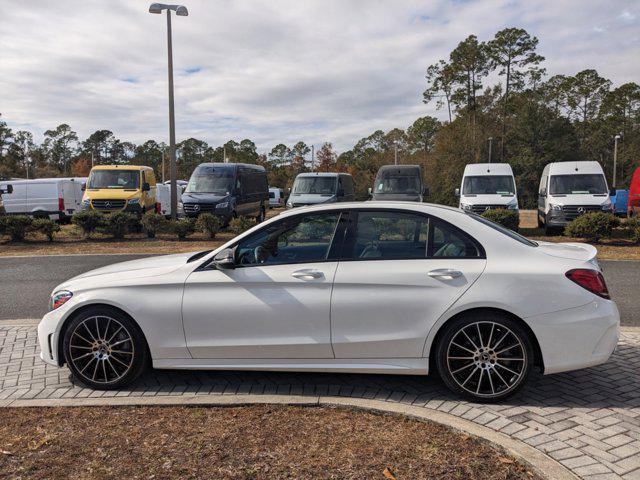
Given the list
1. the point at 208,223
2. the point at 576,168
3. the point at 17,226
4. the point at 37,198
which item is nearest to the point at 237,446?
the point at 208,223

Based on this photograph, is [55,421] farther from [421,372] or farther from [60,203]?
[60,203]

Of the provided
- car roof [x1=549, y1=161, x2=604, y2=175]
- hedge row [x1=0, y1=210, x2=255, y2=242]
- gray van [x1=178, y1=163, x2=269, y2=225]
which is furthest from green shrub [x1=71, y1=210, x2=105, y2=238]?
car roof [x1=549, y1=161, x2=604, y2=175]

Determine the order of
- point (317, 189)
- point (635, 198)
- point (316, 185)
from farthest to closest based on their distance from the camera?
point (316, 185) < point (317, 189) < point (635, 198)

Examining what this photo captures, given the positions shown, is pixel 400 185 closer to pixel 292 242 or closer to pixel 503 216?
pixel 503 216

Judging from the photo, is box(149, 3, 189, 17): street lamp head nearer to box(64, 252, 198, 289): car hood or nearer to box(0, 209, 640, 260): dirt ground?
box(0, 209, 640, 260): dirt ground

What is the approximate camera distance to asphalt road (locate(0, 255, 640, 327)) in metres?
7.68

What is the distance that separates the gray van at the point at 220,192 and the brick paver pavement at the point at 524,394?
14.9m

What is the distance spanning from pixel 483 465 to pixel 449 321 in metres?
1.21

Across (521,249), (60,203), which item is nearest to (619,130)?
(60,203)

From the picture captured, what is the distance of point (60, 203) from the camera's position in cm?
2545

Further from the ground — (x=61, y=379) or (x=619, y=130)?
(x=619, y=130)

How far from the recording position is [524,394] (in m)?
4.32

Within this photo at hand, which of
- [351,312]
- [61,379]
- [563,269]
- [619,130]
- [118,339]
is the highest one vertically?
[619,130]

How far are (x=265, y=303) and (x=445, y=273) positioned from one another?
1374 millimetres
